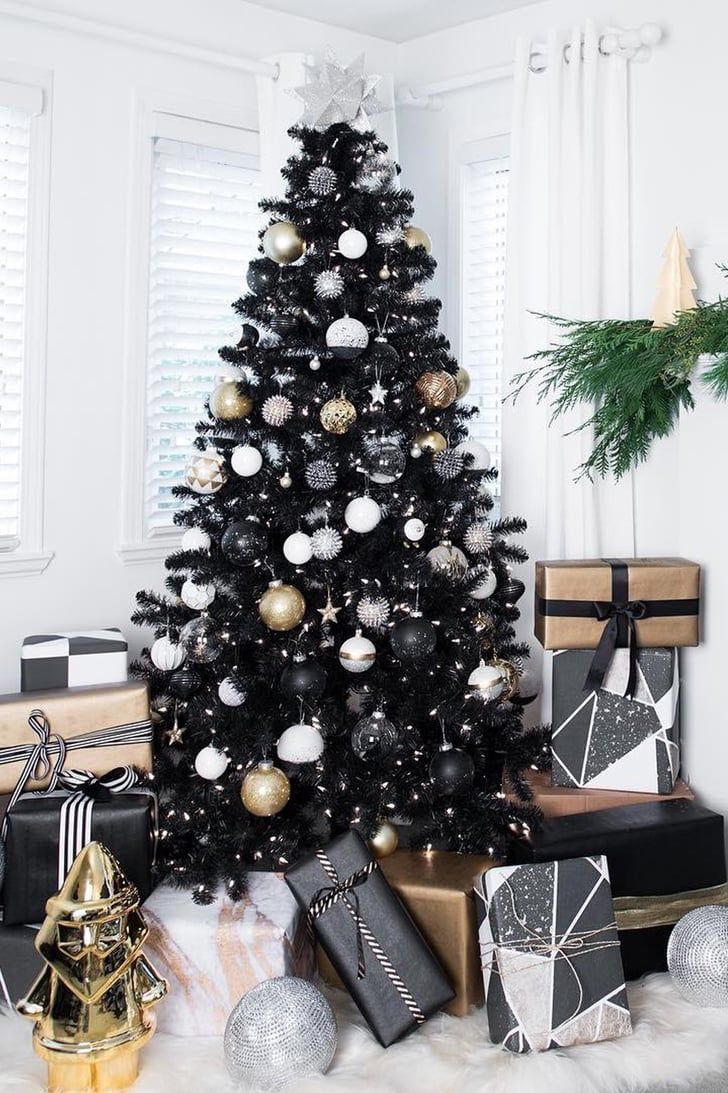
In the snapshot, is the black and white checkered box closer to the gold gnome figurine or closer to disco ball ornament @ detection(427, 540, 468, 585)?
the gold gnome figurine

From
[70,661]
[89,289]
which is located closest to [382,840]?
[70,661]

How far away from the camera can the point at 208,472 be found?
225 centimetres

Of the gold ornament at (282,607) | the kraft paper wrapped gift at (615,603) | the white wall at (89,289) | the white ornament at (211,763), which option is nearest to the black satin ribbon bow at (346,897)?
the white ornament at (211,763)

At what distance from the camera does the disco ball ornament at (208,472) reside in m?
2.25

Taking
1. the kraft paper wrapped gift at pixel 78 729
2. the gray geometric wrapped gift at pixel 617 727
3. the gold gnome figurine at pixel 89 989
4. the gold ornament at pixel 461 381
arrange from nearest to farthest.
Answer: the gold gnome figurine at pixel 89 989
the kraft paper wrapped gift at pixel 78 729
the gold ornament at pixel 461 381
the gray geometric wrapped gift at pixel 617 727

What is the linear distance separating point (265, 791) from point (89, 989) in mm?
530

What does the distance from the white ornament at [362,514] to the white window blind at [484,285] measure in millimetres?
1065

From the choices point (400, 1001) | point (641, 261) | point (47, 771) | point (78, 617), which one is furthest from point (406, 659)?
point (641, 261)

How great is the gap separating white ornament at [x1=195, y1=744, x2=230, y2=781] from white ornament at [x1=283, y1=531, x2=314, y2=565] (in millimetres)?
451

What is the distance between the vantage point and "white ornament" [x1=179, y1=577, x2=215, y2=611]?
7.36ft

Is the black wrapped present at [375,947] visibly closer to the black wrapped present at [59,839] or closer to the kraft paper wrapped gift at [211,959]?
the kraft paper wrapped gift at [211,959]

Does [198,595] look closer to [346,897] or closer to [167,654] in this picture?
[167,654]

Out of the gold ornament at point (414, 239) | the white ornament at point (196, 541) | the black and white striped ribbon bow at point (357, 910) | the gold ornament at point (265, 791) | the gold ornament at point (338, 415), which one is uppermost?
the gold ornament at point (414, 239)

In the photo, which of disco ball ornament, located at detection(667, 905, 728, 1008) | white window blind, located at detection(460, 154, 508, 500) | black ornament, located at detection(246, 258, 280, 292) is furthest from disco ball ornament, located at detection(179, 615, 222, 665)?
white window blind, located at detection(460, 154, 508, 500)
